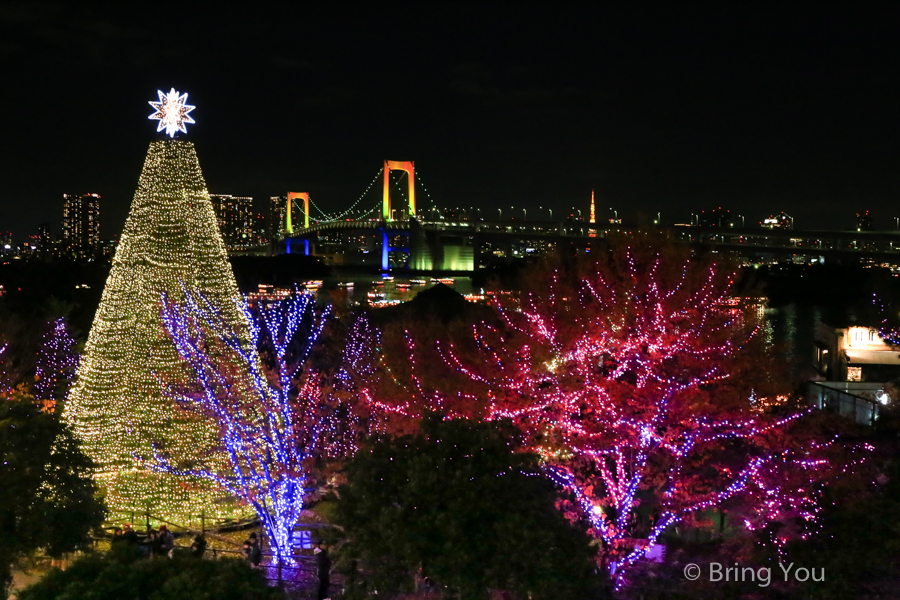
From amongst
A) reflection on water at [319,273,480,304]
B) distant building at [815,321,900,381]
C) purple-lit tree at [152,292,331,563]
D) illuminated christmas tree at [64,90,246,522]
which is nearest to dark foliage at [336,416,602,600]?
purple-lit tree at [152,292,331,563]

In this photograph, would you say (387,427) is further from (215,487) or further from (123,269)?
(123,269)

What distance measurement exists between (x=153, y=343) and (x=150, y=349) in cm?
7

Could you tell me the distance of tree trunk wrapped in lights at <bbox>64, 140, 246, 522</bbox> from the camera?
26.2ft

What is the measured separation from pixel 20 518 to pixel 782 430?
7956 mm

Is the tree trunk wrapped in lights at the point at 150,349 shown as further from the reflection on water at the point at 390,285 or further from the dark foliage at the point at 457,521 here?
the reflection on water at the point at 390,285

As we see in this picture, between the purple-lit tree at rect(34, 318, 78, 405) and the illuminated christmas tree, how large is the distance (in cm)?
615

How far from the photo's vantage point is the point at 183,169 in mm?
8648

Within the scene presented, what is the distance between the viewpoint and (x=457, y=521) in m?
4.68

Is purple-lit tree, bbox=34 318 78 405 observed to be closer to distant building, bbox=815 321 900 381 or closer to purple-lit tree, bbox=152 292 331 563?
purple-lit tree, bbox=152 292 331 563

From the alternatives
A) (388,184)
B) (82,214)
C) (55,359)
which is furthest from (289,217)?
(55,359)

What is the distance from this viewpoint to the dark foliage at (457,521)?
15.4 ft

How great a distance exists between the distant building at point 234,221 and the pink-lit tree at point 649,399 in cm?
4901

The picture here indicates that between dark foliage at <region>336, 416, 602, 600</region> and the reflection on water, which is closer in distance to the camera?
dark foliage at <region>336, 416, 602, 600</region>

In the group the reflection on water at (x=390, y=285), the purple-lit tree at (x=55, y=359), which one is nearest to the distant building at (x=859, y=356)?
the purple-lit tree at (x=55, y=359)
